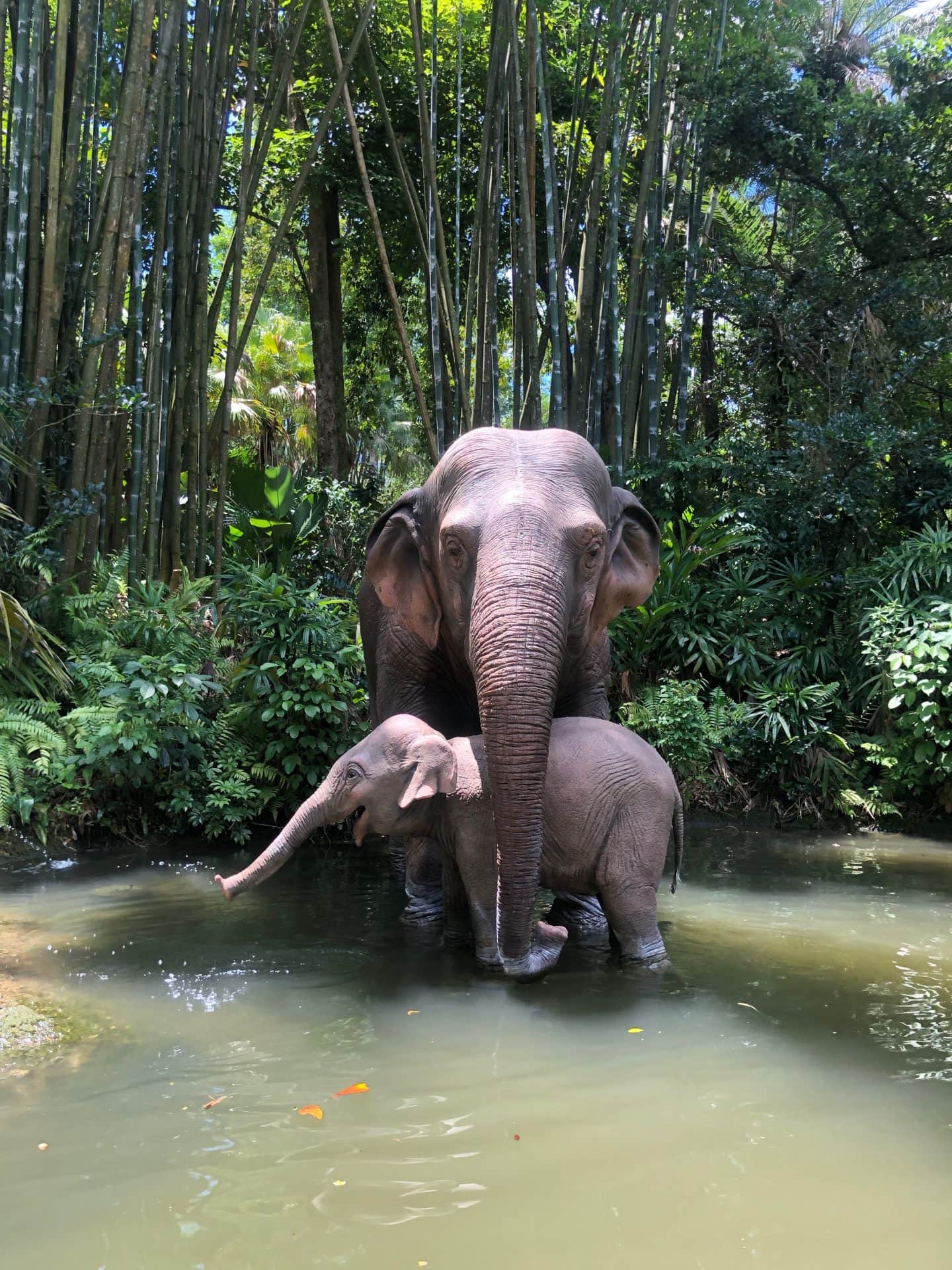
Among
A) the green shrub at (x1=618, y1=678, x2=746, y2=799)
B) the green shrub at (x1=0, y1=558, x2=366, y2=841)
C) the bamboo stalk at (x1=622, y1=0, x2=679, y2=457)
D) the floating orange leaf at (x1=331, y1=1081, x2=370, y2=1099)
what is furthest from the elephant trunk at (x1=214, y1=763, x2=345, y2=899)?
the bamboo stalk at (x1=622, y1=0, x2=679, y2=457)

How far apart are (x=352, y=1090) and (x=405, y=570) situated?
253cm

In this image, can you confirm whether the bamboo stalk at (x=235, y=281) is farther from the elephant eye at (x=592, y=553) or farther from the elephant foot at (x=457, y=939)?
the elephant eye at (x=592, y=553)

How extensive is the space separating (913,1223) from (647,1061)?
115 cm

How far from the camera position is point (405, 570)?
5324 mm

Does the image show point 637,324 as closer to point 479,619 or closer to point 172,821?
point 172,821

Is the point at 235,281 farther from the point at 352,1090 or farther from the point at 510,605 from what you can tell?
the point at 352,1090

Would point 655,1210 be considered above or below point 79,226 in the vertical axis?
below

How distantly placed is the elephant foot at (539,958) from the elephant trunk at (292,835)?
95 cm

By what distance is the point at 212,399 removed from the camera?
24.1m

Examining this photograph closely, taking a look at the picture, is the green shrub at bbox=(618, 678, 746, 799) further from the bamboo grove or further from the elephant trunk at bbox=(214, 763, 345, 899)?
the elephant trunk at bbox=(214, 763, 345, 899)

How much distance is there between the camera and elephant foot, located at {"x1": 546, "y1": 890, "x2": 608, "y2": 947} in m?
5.55

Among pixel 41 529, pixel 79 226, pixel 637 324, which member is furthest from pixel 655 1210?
pixel 637 324

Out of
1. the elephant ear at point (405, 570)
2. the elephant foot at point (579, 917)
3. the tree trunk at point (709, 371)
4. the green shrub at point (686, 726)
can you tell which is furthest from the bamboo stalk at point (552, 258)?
the elephant foot at point (579, 917)

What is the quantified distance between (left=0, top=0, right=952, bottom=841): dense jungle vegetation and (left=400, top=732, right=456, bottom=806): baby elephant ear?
9.96 feet
